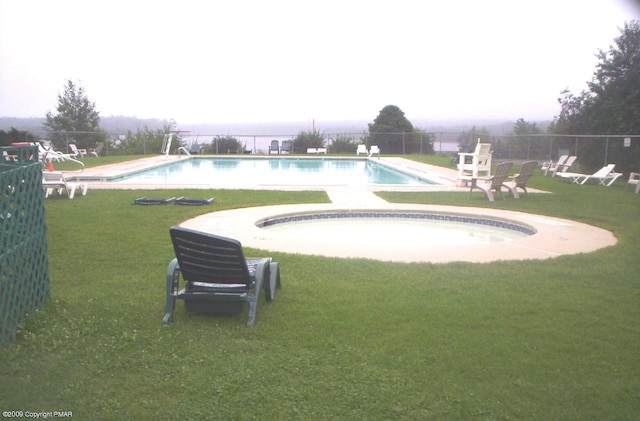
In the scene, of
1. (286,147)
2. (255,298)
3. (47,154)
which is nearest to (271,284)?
(255,298)

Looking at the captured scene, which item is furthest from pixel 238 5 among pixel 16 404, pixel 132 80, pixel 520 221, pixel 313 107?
pixel 313 107

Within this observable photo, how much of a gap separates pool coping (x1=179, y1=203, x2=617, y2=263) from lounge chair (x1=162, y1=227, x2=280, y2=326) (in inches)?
94.5

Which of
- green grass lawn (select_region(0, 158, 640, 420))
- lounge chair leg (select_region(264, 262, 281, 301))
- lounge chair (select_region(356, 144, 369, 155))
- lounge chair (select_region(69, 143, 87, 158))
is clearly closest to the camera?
green grass lawn (select_region(0, 158, 640, 420))

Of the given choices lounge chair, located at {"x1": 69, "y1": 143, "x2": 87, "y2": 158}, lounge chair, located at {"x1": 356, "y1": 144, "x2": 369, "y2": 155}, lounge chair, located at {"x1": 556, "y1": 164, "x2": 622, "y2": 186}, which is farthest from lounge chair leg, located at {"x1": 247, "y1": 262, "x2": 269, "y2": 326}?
lounge chair, located at {"x1": 356, "y1": 144, "x2": 369, "y2": 155}

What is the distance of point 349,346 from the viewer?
13.2ft

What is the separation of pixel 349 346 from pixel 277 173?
1893cm

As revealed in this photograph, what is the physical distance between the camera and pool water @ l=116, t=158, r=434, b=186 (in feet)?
61.2

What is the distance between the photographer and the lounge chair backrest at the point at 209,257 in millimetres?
4277

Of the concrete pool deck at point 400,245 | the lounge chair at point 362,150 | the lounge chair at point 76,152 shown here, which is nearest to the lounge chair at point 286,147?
the lounge chair at point 362,150

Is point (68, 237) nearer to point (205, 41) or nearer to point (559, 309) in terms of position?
point (559, 309)

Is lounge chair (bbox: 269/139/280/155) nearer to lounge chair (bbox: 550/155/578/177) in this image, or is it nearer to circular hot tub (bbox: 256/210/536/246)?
lounge chair (bbox: 550/155/578/177)

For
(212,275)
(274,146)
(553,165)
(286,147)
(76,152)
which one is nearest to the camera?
(212,275)

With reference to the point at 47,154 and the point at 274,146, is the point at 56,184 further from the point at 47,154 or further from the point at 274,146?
the point at 274,146

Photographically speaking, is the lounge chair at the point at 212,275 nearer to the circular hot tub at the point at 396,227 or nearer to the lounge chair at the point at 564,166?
the circular hot tub at the point at 396,227
